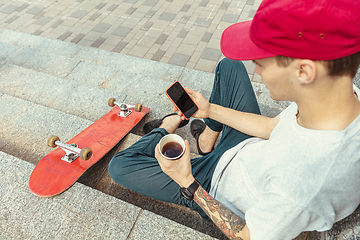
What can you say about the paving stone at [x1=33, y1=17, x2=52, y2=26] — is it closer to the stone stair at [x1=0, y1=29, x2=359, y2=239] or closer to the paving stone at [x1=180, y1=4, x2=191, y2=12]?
the stone stair at [x1=0, y1=29, x2=359, y2=239]

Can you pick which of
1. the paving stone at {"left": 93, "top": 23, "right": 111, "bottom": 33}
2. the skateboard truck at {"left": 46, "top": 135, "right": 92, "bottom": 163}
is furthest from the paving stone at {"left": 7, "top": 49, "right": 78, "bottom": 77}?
the skateboard truck at {"left": 46, "top": 135, "right": 92, "bottom": 163}

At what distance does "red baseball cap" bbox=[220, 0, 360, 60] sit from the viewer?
807 millimetres

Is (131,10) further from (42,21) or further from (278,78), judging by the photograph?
(278,78)

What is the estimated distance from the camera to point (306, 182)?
897 mm

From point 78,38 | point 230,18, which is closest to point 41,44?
point 78,38

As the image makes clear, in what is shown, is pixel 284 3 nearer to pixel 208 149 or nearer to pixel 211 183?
pixel 211 183

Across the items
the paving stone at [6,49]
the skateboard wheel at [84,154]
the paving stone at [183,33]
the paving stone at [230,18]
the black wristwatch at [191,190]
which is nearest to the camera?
the black wristwatch at [191,190]

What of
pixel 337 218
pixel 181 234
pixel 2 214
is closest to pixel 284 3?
pixel 337 218

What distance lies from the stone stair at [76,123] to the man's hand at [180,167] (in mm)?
346

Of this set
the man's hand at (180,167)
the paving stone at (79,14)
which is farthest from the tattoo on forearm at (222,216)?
the paving stone at (79,14)

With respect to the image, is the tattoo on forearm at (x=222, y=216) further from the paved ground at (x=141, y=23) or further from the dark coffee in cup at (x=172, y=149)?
the paved ground at (x=141, y=23)

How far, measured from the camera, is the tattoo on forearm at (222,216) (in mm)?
1287

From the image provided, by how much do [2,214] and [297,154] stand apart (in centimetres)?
207

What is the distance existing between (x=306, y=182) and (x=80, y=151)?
1.75 metres
